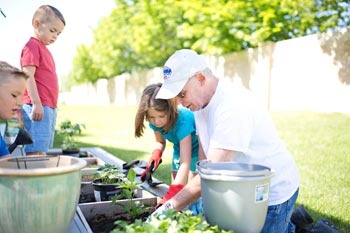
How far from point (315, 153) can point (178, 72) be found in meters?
4.01

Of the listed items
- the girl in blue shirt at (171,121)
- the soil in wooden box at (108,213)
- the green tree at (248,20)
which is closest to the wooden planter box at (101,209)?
the soil in wooden box at (108,213)

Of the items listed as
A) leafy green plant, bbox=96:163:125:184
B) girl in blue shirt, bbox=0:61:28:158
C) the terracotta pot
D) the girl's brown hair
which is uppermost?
girl in blue shirt, bbox=0:61:28:158

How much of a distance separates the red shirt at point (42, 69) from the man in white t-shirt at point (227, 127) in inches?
67.9

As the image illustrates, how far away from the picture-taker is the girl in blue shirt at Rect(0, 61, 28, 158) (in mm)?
1587

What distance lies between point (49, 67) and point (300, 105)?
774cm

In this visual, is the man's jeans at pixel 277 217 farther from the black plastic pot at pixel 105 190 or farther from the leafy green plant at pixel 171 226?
the black plastic pot at pixel 105 190

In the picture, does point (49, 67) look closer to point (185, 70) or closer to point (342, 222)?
point (185, 70)

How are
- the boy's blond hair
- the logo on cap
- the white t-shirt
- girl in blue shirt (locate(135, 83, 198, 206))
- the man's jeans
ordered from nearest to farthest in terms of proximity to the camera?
the white t-shirt, the logo on cap, the man's jeans, girl in blue shirt (locate(135, 83, 198, 206)), the boy's blond hair

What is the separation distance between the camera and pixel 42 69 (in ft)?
9.96

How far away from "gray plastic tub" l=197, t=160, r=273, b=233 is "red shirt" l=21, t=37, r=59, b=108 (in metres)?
2.14

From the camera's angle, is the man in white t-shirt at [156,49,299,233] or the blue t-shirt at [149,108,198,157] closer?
the man in white t-shirt at [156,49,299,233]

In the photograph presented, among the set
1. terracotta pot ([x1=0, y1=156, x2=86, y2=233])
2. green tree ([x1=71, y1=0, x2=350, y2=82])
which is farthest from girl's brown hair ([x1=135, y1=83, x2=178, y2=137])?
green tree ([x1=71, y1=0, x2=350, y2=82])

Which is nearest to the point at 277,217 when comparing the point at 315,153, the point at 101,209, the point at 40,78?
the point at 101,209

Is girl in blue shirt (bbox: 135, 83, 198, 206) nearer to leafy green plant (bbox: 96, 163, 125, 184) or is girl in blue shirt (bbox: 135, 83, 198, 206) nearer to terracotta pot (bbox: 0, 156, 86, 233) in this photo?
leafy green plant (bbox: 96, 163, 125, 184)
